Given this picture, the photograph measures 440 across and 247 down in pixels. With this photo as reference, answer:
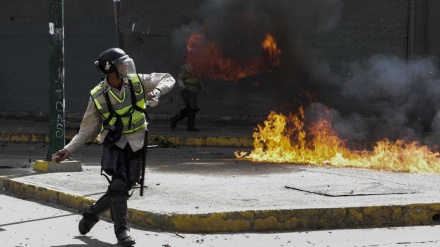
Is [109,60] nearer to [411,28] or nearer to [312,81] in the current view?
[312,81]

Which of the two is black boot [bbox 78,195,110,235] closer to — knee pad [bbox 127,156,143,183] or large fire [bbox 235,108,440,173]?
knee pad [bbox 127,156,143,183]

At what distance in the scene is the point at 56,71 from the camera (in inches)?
416

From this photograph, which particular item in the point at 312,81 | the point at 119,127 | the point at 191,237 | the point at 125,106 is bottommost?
the point at 191,237

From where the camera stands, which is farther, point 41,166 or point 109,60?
point 41,166

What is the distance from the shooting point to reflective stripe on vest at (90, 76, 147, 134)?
6.86 m

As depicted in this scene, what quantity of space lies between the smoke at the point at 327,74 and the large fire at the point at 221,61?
0.42ft

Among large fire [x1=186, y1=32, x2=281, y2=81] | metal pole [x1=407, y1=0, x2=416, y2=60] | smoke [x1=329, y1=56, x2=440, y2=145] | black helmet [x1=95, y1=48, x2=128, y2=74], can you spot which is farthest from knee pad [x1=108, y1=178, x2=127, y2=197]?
metal pole [x1=407, y1=0, x2=416, y2=60]

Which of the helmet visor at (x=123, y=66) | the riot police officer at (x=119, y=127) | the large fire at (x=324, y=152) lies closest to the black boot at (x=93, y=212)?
the riot police officer at (x=119, y=127)

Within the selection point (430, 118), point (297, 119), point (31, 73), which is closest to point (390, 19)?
point (430, 118)

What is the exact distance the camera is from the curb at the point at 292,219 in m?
7.34

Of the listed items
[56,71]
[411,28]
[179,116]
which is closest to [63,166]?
[56,71]

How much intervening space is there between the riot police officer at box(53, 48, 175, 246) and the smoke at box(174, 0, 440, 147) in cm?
878

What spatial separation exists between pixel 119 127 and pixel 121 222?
2.36 feet

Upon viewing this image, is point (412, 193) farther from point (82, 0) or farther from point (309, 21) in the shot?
point (82, 0)
